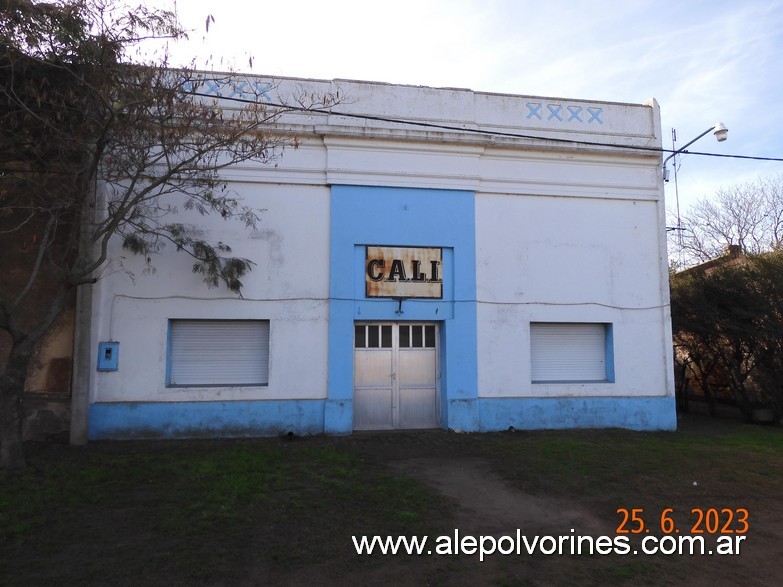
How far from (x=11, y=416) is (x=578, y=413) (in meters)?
9.53

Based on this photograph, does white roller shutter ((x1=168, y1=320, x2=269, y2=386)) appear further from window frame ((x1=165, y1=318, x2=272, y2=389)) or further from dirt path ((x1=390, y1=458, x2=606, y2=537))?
dirt path ((x1=390, y1=458, x2=606, y2=537))

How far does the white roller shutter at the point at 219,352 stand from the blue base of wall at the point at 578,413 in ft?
14.3

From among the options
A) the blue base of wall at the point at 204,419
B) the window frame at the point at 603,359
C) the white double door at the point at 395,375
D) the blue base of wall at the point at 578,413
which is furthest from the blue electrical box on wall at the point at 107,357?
the window frame at the point at 603,359

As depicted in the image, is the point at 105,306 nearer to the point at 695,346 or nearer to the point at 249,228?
the point at 249,228

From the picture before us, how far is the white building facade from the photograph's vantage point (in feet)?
31.8

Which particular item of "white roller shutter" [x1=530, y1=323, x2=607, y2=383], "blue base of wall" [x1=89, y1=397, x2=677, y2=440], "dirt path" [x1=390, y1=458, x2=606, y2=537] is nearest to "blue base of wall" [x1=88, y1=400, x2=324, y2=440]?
"blue base of wall" [x1=89, y1=397, x2=677, y2=440]

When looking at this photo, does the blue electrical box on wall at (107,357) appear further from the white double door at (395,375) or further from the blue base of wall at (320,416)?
the white double door at (395,375)

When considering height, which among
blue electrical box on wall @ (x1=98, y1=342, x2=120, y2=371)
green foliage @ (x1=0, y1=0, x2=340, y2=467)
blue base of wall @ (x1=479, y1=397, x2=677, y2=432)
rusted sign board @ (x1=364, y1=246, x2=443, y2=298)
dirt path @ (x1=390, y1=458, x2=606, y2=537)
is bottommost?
dirt path @ (x1=390, y1=458, x2=606, y2=537)

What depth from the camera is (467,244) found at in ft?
35.1

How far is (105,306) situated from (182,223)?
1983 mm

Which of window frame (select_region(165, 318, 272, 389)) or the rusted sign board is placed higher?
the rusted sign board

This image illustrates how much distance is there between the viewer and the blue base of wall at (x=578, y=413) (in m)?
10.4

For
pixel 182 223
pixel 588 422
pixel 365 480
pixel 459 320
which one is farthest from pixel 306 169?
pixel 588 422

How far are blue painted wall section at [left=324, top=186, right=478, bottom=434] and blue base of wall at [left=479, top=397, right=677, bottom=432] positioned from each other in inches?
Answer: 19.8
